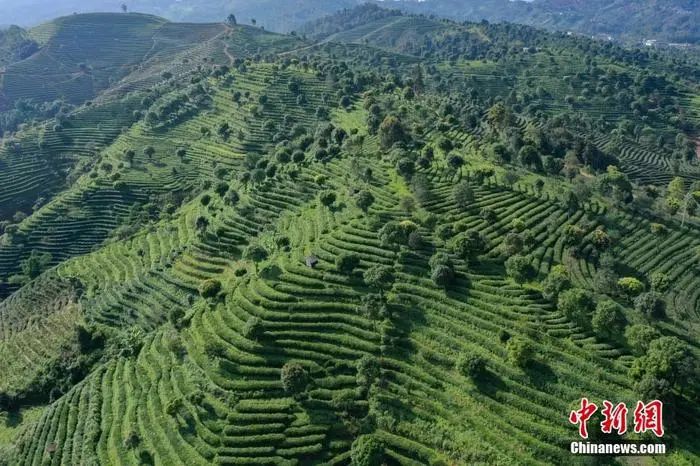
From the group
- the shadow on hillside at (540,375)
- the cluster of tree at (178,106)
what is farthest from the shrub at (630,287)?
the cluster of tree at (178,106)

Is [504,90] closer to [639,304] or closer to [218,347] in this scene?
[639,304]

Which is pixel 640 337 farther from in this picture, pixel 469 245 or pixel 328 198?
pixel 328 198

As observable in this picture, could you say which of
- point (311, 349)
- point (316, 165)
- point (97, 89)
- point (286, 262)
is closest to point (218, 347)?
point (311, 349)

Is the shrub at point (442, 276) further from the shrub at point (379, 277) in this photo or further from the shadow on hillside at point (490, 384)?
the shadow on hillside at point (490, 384)

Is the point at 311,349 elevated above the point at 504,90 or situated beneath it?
situated beneath

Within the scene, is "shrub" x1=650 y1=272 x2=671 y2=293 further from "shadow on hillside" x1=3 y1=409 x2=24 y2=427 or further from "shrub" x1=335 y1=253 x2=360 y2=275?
"shadow on hillside" x1=3 y1=409 x2=24 y2=427
